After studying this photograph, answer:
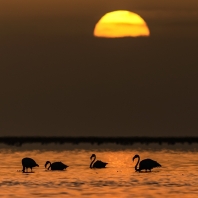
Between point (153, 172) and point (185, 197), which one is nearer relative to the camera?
point (185, 197)

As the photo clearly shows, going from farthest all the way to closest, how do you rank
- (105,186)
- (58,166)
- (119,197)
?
(58,166)
(105,186)
(119,197)

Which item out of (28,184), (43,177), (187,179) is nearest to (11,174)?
(43,177)

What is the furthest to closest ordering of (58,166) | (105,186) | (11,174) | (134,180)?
(58,166) < (11,174) < (134,180) < (105,186)

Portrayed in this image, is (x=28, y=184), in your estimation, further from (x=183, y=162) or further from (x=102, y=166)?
(x=183, y=162)

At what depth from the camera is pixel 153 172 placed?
53781mm

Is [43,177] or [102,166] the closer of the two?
[43,177]

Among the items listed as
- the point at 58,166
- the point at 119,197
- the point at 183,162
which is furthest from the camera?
the point at 183,162

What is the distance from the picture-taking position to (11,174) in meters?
51.1

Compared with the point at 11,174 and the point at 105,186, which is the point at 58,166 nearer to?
the point at 11,174

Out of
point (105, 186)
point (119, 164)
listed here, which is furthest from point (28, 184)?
point (119, 164)

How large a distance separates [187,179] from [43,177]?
810cm

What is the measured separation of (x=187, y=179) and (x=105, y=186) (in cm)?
578

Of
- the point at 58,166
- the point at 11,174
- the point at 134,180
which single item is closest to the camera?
the point at 134,180

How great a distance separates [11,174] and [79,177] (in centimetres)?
443
